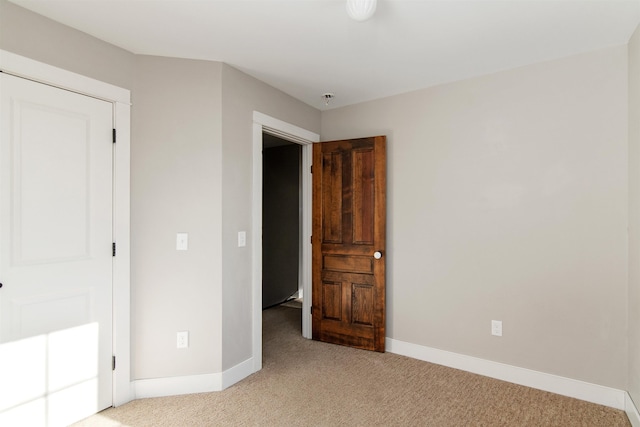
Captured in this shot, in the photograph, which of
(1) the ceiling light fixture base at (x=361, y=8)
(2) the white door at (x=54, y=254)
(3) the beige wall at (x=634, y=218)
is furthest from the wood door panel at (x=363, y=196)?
(2) the white door at (x=54, y=254)

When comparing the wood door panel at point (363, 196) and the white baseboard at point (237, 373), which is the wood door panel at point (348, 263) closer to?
the wood door panel at point (363, 196)

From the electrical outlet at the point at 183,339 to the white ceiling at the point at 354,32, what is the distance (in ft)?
6.81

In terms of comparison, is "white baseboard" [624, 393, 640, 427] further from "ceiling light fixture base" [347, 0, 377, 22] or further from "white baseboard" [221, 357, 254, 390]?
"ceiling light fixture base" [347, 0, 377, 22]

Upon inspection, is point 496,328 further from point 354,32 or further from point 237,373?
point 354,32

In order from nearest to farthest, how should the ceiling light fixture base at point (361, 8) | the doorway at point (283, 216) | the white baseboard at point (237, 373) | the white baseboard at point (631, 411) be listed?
the ceiling light fixture base at point (361, 8), the white baseboard at point (631, 411), the white baseboard at point (237, 373), the doorway at point (283, 216)

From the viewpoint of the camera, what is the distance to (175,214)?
257 centimetres

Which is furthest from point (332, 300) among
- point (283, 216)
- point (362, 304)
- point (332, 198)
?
point (283, 216)

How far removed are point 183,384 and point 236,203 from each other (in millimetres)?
1420

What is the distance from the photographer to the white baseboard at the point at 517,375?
2.41m

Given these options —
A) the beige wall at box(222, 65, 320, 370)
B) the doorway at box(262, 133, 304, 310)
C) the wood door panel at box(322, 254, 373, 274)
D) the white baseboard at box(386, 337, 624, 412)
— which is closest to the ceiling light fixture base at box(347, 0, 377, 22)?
the beige wall at box(222, 65, 320, 370)

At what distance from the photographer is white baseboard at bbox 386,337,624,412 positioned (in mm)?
2406

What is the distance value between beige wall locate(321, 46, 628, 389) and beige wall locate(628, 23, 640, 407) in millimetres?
82

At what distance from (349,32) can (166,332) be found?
2477 mm

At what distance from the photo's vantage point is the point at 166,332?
101 inches
